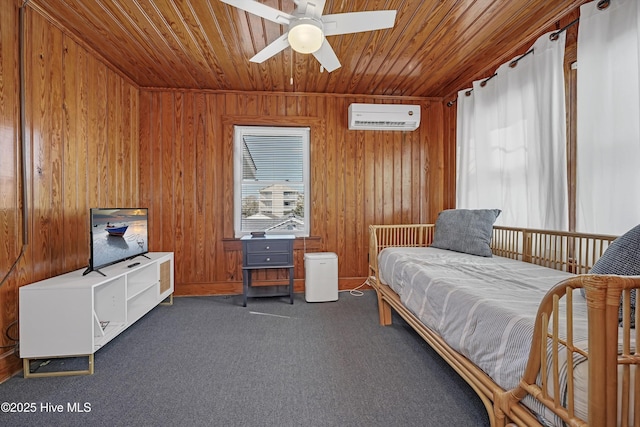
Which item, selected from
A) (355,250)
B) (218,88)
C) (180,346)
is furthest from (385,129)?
(180,346)

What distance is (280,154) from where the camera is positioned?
3.53 meters

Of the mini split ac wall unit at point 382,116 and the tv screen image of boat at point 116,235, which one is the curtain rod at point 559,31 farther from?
the tv screen image of boat at point 116,235

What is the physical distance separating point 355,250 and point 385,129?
5.13 feet

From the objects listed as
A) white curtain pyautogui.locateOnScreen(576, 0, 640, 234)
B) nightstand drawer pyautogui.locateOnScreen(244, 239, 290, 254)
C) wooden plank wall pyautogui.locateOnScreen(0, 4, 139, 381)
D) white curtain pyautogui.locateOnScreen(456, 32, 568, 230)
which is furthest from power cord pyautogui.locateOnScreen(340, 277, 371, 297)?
wooden plank wall pyautogui.locateOnScreen(0, 4, 139, 381)

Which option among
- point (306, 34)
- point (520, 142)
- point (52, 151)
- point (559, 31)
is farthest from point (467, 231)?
point (52, 151)

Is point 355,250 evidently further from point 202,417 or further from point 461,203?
point 202,417

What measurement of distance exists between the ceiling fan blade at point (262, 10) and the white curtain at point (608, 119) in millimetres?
1856

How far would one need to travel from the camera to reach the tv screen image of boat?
82.9 inches

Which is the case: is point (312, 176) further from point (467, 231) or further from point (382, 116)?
point (467, 231)

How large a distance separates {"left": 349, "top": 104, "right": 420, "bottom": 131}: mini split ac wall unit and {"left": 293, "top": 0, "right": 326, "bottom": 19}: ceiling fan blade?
1.78 meters

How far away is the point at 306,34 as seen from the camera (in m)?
1.60

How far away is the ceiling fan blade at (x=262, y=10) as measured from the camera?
1.55 meters

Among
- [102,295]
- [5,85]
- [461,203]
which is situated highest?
[5,85]

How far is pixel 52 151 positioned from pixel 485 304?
9.89 feet
